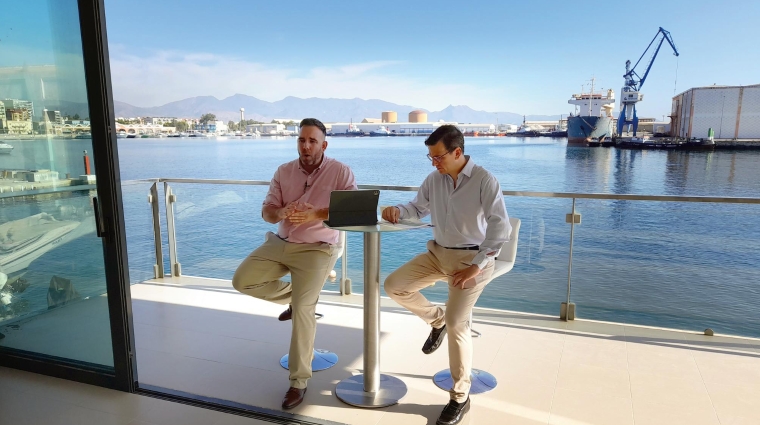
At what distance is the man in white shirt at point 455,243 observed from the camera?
217cm

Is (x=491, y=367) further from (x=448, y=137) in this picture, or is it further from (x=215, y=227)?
(x=215, y=227)

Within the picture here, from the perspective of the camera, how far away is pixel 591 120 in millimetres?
38219

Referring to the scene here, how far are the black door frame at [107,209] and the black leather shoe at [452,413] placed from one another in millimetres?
1552

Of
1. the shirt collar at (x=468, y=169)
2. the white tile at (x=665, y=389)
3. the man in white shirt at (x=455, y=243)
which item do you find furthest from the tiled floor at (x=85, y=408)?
the white tile at (x=665, y=389)

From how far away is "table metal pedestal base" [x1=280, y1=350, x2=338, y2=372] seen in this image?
8.92 ft

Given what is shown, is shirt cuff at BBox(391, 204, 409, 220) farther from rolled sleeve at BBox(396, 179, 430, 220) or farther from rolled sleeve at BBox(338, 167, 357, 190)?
rolled sleeve at BBox(338, 167, 357, 190)

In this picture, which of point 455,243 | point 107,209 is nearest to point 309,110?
point 107,209

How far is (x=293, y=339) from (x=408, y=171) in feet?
100

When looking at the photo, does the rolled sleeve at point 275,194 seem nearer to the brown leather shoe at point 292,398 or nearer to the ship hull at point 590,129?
the brown leather shoe at point 292,398

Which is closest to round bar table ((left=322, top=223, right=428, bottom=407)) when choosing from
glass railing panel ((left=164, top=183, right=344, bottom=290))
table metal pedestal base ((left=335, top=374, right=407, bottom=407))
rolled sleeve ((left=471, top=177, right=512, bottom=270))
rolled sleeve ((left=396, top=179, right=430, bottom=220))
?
table metal pedestal base ((left=335, top=374, right=407, bottom=407))

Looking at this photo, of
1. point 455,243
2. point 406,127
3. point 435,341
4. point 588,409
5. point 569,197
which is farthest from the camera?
point 406,127

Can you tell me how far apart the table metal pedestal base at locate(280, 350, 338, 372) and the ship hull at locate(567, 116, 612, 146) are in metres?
39.8

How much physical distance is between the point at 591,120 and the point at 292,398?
40698 mm

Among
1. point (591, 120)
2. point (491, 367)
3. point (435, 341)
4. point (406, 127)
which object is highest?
point (591, 120)
